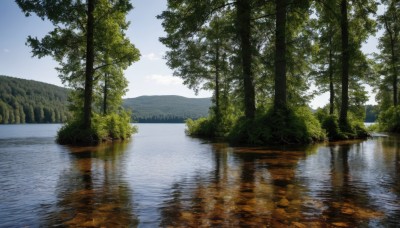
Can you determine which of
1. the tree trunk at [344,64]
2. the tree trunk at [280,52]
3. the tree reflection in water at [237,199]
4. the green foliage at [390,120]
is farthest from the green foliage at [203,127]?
the tree reflection in water at [237,199]

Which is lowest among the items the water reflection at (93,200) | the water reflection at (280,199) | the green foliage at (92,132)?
the water reflection at (93,200)

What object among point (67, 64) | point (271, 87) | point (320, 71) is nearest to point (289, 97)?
point (271, 87)

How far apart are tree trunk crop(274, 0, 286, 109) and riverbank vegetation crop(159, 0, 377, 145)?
0.17ft

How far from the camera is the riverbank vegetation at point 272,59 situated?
1811 cm

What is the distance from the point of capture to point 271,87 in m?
25.6

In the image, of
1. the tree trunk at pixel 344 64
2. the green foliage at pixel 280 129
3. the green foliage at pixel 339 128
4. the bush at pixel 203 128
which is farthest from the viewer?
the bush at pixel 203 128

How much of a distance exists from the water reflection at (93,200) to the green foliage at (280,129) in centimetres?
1015

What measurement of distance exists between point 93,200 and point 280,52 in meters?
14.8

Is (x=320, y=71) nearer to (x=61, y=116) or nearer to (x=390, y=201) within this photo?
(x=390, y=201)

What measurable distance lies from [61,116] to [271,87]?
517 ft

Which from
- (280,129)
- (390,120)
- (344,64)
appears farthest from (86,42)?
(390,120)

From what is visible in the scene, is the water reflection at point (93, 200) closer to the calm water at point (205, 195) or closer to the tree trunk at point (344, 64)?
the calm water at point (205, 195)

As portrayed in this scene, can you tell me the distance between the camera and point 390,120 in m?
32.2

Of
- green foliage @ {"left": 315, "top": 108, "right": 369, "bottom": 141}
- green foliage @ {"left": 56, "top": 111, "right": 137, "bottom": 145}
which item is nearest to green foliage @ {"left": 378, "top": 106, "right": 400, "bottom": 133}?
green foliage @ {"left": 315, "top": 108, "right": 369, "bottom": 141}
